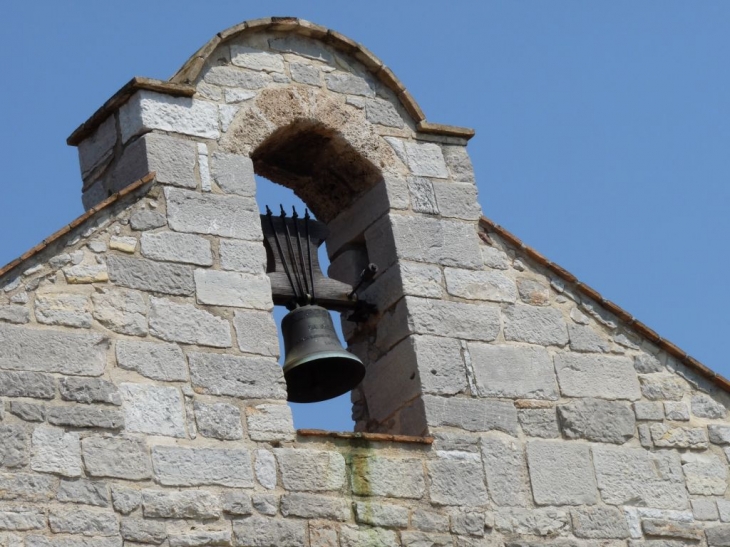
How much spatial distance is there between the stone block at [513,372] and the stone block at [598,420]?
0.36ft

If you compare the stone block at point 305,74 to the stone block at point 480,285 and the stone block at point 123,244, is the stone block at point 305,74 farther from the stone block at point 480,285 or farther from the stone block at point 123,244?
the stone block at point 123,244

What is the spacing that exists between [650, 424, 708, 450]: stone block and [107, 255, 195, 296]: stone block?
2168 millimetres

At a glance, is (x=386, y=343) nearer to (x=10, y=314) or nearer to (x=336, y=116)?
(x=336, y=116)

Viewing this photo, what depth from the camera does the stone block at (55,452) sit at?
732 centimetres

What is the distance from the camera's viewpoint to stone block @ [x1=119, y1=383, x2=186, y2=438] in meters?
7.59

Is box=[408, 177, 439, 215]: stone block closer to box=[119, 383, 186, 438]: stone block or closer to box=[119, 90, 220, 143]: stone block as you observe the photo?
box=[119, 90, 220, 143]: stone block

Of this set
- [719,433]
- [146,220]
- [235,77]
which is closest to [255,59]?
[235,77]

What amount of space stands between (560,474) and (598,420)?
376 mm

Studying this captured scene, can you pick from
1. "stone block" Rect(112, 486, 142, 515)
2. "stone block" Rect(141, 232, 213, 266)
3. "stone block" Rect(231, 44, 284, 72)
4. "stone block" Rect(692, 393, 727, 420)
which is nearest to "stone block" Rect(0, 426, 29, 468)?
"stone block" Rect(112, 486, 142, 515)

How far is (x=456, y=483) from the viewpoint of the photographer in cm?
806

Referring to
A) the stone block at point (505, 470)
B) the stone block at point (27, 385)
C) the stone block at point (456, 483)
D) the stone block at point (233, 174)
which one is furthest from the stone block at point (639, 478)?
the stone block at point (27, 385)

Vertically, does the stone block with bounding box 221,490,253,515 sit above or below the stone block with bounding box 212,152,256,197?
below

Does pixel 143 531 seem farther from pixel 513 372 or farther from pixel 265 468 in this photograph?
pixel 513 372

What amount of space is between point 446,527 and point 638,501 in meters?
0.99
